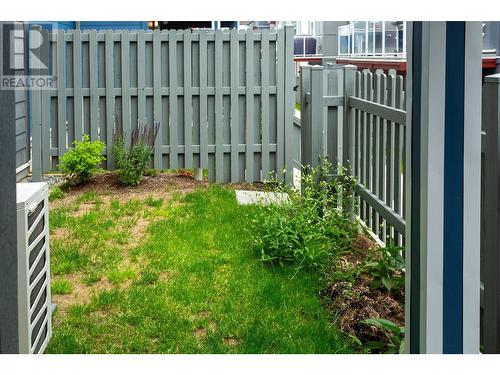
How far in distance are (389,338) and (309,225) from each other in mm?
1673

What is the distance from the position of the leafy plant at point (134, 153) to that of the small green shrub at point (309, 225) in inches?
71.5

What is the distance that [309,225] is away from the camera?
5.41m

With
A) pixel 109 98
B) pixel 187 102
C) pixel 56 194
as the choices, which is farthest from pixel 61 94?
pixel 56 194

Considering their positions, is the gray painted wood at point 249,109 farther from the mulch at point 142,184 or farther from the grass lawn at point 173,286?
the grass lawn at point 173,286

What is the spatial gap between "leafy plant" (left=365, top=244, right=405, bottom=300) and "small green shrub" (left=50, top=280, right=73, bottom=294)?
1.84 metres

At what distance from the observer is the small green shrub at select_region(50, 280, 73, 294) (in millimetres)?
4734

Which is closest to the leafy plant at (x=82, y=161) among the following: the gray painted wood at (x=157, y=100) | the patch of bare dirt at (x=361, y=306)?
the gray painted wood at (x=157, y=100)

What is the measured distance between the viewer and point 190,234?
5.92 metres

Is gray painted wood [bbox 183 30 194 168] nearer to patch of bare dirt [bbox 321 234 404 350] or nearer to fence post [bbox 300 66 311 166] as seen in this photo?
fence post [bbox 300 66 311 166]

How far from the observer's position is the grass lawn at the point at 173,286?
390cm

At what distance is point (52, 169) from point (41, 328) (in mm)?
5060

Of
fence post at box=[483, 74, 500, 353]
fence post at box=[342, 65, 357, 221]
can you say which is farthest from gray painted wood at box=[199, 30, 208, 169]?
fence post at box=[483, 74, 500, 353]

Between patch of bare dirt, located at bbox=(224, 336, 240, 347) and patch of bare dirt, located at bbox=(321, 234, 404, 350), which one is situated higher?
patch of bare dirt, located at bbox=(321, 234, 404, 350)
